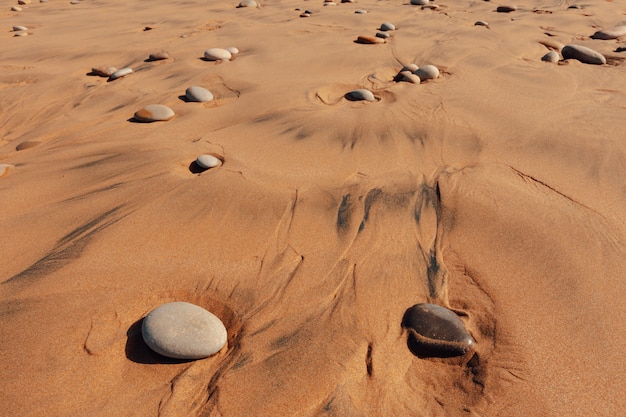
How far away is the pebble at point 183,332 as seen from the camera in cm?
120

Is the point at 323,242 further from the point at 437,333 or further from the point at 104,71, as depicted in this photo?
the point at 104,71

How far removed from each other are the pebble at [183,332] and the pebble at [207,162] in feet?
2.96

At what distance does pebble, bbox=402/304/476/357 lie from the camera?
4.08 feet

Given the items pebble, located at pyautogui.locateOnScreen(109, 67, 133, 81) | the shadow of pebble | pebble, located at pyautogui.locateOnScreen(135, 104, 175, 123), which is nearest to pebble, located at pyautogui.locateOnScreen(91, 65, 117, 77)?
pebble, located at pyautogui.locateOnScreen(109, 67, 133, 81)

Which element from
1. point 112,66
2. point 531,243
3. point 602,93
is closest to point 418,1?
Result: point 602,93

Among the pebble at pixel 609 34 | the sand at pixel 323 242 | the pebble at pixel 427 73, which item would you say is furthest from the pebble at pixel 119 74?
the pebble at pixel 609 34

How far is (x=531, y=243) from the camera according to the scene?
1.60 m

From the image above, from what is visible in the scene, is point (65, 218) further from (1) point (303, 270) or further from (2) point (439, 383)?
(2) point (439, 383)

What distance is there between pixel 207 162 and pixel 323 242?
2.63 feet

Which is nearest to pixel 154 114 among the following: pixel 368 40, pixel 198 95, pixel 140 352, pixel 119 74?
pixel 198 95

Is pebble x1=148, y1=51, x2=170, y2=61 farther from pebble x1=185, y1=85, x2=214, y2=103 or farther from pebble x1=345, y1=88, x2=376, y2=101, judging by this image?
pebble x1=345, y1=88, x2=376, y2=101

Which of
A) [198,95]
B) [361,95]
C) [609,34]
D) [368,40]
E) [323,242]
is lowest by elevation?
[323,242]

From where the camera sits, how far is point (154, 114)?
8.54 ft

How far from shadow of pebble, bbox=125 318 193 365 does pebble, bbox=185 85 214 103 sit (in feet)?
6.55
